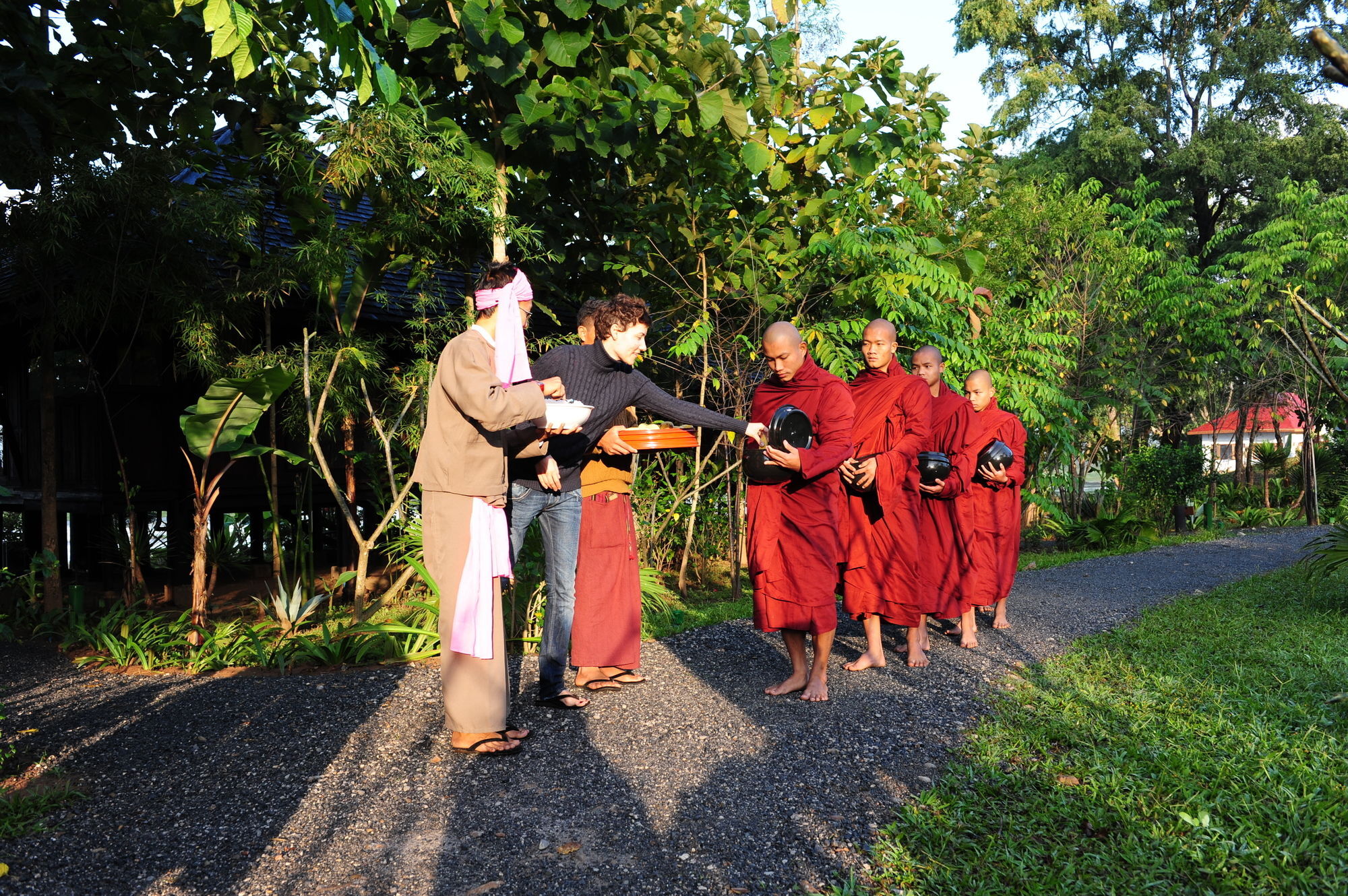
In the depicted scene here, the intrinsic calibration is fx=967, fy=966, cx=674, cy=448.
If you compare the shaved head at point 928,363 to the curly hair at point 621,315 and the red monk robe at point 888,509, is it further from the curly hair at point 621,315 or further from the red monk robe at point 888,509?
the curly hair at point 621,315

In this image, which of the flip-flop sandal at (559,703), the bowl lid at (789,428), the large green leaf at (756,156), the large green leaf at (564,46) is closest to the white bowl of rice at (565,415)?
the bowl lid at (789,428)

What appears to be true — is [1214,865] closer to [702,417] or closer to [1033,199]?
[702,417]

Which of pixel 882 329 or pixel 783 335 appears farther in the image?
pixel 882 329

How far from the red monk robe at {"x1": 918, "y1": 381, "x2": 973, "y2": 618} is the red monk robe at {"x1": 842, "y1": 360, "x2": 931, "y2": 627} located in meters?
0.25

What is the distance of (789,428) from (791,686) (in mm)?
1343

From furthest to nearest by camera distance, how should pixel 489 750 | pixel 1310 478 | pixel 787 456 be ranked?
pixel 1310 478 < pixel 787 456 < pixel 489 750

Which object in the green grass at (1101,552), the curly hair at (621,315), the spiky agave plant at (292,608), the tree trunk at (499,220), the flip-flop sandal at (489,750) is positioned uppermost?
the tree trunk at (499,220)

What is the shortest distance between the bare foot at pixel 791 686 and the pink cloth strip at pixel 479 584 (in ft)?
5.29

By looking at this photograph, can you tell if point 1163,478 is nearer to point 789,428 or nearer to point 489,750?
point 789,428

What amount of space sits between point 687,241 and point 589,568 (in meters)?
3.84

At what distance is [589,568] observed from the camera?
5.11m

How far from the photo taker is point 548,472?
14.8 ft

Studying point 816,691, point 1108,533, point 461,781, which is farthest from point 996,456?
point 1108,533

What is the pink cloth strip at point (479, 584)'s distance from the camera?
4004 mm
